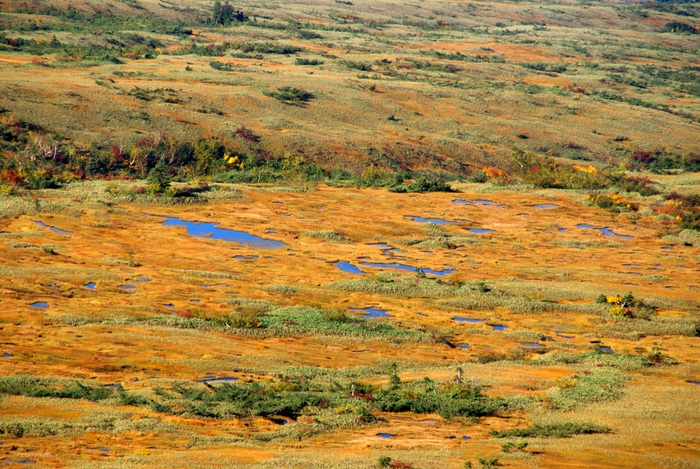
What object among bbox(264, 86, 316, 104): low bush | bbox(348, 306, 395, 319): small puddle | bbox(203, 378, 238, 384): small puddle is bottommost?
bbox(348, 306, 395, 319): small puddle

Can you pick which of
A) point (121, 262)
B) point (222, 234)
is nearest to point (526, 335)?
point (121, 262)

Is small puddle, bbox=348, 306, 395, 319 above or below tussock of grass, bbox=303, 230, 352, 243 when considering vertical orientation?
below

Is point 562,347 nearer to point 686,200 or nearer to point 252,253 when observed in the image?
point 252,253

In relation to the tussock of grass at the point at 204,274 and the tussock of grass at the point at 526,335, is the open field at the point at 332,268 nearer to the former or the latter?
the tussock of grass at the point at 526,335

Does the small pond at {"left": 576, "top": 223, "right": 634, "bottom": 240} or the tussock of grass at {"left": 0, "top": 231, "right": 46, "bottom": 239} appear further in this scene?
the small pond at {"left": 576, "top": 223, "right": 634, "bottom": 240}

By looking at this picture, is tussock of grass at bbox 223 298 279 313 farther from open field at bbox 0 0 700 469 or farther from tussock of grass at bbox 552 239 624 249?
tussock of grass at bbox 552 239 624 249

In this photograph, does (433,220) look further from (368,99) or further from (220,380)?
(368,99)

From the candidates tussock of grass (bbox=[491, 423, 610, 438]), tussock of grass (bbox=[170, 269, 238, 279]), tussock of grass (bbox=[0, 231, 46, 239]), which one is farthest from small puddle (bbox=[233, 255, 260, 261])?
tussock of grass (bbox=[491, 423, 610, 438])

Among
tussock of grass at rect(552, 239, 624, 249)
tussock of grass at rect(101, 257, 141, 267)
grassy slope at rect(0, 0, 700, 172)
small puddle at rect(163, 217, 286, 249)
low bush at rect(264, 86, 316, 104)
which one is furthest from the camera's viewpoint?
low bush at rect(264, 86, 316, 104)
